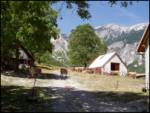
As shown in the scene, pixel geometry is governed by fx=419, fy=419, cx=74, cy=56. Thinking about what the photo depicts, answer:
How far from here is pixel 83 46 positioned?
125 m

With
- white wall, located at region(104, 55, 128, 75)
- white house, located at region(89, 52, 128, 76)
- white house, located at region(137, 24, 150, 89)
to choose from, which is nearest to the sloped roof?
white house, located at region(89, 52, 128, 76)

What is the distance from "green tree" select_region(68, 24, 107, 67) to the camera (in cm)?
12312

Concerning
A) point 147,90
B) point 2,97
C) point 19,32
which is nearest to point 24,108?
point 2,97

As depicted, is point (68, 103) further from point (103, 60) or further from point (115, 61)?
point (103, 60)

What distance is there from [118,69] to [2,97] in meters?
56.9

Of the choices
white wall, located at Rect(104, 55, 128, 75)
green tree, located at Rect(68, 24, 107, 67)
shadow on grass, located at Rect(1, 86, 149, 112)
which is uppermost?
green tree, located at Rect(68, 24, 107, 67)

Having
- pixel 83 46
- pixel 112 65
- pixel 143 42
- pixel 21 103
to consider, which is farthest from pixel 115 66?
pixel 21 103

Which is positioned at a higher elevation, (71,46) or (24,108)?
Answer: (71,46)

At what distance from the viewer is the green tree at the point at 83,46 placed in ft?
404

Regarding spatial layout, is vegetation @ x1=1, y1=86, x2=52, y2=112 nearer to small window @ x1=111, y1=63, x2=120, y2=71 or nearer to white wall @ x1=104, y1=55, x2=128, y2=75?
white wall @ x1=104, y1=55, x2=128, y2=75

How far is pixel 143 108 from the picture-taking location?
24.9 m

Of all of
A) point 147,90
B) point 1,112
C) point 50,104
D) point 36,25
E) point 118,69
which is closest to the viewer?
point 1,112

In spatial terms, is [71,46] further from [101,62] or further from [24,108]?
[24,108]

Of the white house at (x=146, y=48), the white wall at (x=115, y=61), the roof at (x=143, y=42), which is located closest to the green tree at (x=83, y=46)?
the white wall at (x=115, y=61)
